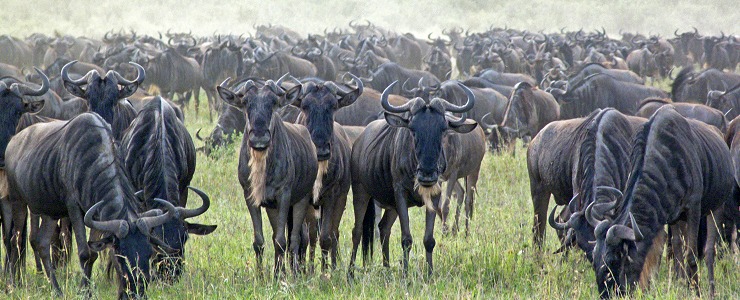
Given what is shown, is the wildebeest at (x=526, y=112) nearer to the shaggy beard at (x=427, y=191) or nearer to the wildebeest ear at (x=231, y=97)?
the shaggy beard at (x=427, y=191)

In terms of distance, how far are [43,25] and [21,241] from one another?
52240 millimetres

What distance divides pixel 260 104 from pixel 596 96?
432 inches

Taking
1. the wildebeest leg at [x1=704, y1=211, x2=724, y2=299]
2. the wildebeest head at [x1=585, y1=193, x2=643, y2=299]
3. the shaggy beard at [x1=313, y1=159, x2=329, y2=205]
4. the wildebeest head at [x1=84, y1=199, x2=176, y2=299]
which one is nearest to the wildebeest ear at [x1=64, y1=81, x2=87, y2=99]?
the shaggy beard at [x1=313, y1=159, x2=329, y2=205]

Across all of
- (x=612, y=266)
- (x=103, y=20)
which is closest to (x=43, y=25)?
(x=103, y=20)

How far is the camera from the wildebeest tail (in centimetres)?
826

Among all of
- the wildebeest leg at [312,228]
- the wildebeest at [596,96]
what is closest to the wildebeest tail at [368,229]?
the wildebeest leg at [312,228]

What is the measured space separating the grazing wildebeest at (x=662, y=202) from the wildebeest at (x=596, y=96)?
961 centimetres

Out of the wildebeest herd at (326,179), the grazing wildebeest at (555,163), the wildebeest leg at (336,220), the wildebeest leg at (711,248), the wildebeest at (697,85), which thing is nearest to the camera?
the wildebeest herd at (326,179)

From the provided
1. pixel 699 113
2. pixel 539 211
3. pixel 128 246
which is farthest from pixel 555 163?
pixel 699 113

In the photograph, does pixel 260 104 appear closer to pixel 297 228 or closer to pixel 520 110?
pixel 297 228

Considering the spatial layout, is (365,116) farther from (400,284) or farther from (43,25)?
(43,25)

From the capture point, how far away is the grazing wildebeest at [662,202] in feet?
19.1

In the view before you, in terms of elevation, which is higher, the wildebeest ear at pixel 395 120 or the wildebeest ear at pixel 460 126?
the wildebeest ear at pixel 395 120

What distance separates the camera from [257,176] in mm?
7184
